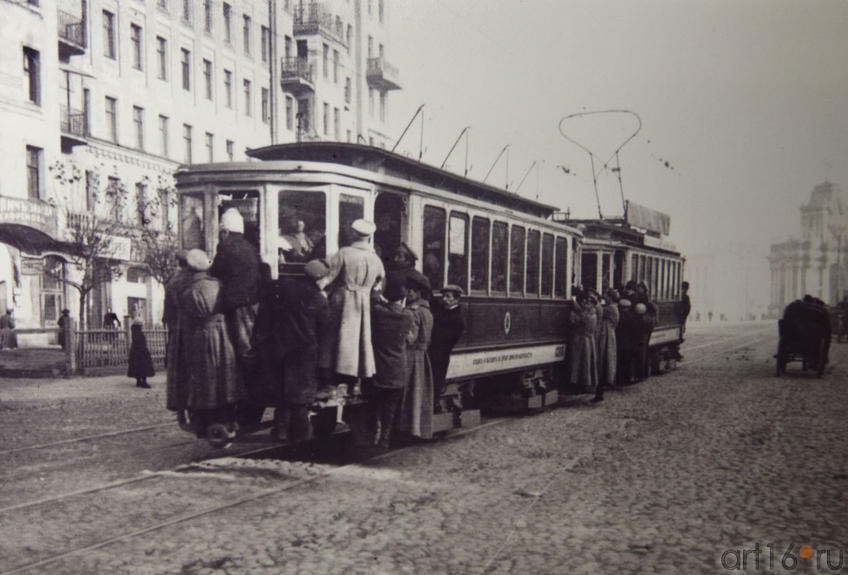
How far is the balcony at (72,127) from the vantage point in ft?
102

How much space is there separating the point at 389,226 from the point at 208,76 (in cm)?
3168

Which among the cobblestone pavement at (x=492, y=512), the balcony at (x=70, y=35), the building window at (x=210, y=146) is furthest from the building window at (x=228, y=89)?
the cobblestone pavement at (x=492, y=512)

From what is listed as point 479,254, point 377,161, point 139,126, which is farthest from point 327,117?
point 377,161

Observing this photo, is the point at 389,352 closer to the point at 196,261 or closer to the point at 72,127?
the point at 196,261

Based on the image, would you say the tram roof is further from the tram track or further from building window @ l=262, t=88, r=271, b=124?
building window @ l=262, t=88, r=271, b=124

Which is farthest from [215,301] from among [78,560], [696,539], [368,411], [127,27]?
[127,27]

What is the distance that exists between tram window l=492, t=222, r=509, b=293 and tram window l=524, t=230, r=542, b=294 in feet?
2.97

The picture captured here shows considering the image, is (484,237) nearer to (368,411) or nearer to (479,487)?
(368,411)

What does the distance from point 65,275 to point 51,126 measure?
5.31 metres

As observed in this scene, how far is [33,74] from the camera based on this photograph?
29.2m

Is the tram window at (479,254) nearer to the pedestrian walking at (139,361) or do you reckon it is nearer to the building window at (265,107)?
the pedestrian walking at (139,361)

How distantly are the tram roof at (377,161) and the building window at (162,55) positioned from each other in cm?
2705

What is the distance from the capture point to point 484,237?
11.2 m

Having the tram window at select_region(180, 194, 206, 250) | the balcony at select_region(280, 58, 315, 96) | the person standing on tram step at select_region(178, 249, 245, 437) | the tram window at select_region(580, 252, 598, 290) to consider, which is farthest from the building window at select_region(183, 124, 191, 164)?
the person standing on tram step at select_region(178, 249, 245, 437)
